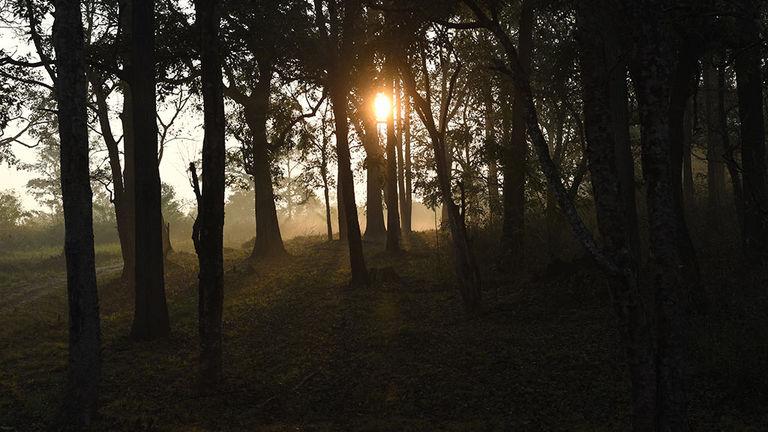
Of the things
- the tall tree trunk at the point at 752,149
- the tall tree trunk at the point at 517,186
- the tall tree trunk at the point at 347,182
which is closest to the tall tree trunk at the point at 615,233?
the tall tree trunk at the point at 752,149

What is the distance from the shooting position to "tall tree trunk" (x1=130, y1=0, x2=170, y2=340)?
13273 mm

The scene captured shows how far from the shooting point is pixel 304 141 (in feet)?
78.8

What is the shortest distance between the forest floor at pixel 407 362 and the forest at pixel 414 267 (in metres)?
0.06

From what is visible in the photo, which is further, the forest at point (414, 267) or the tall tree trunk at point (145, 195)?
the tall tree trunk at point (145, 195)

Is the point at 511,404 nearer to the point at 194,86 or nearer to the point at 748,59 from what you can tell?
the point at 748,59

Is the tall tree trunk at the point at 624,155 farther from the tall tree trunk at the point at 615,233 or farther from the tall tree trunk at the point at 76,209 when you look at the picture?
the tall tree trunk at the point at 76,209

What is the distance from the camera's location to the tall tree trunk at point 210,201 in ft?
30.8

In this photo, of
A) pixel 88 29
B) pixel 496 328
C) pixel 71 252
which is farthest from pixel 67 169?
pixel 88 29

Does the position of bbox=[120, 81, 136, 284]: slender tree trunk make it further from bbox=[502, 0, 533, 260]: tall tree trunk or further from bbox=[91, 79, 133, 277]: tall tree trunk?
bbox=[502, 0, 533, 260]: tall tree trunk

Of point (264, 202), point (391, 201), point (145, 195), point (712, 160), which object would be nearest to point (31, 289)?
point (264, 202)

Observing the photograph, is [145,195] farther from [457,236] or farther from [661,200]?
[661,200]

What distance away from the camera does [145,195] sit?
44.0 feet

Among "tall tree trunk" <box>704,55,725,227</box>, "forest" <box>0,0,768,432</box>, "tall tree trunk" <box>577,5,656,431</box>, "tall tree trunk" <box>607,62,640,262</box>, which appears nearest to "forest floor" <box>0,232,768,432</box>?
"forest" <box>0,0,768,432</box>

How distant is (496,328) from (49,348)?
10519mm
